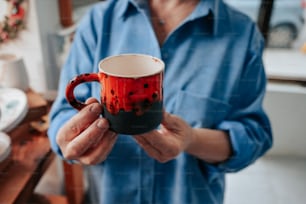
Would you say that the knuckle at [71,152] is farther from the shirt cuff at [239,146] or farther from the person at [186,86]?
the shirt cuff at [239,146]

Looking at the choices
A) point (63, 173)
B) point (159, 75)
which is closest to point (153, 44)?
point (159, 75)

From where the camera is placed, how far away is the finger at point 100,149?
0.26m

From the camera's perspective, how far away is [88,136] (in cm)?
24

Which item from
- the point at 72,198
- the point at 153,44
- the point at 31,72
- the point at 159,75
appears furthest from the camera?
the point at 72,198

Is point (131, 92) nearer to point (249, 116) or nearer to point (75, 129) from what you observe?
point (75, 129)

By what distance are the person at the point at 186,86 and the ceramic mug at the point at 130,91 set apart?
3.6 inches

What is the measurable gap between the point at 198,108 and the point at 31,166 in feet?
0.72

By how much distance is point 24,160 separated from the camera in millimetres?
382

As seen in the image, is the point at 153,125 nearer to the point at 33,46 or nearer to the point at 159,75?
the point at 159,75

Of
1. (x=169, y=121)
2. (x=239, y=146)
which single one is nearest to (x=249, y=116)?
(x=239, y=146)

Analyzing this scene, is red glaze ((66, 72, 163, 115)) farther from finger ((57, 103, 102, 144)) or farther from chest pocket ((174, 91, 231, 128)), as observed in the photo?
chest pocket ((174, 91, 231, 128))

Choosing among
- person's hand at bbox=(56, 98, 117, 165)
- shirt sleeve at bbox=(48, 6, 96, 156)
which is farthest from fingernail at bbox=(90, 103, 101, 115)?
shirt sleeve at bbox=(48, 6, 96, 156)

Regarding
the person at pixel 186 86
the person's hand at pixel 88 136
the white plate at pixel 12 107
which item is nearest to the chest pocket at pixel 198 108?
the person at pixel 186 86

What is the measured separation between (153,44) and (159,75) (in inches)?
5.0
